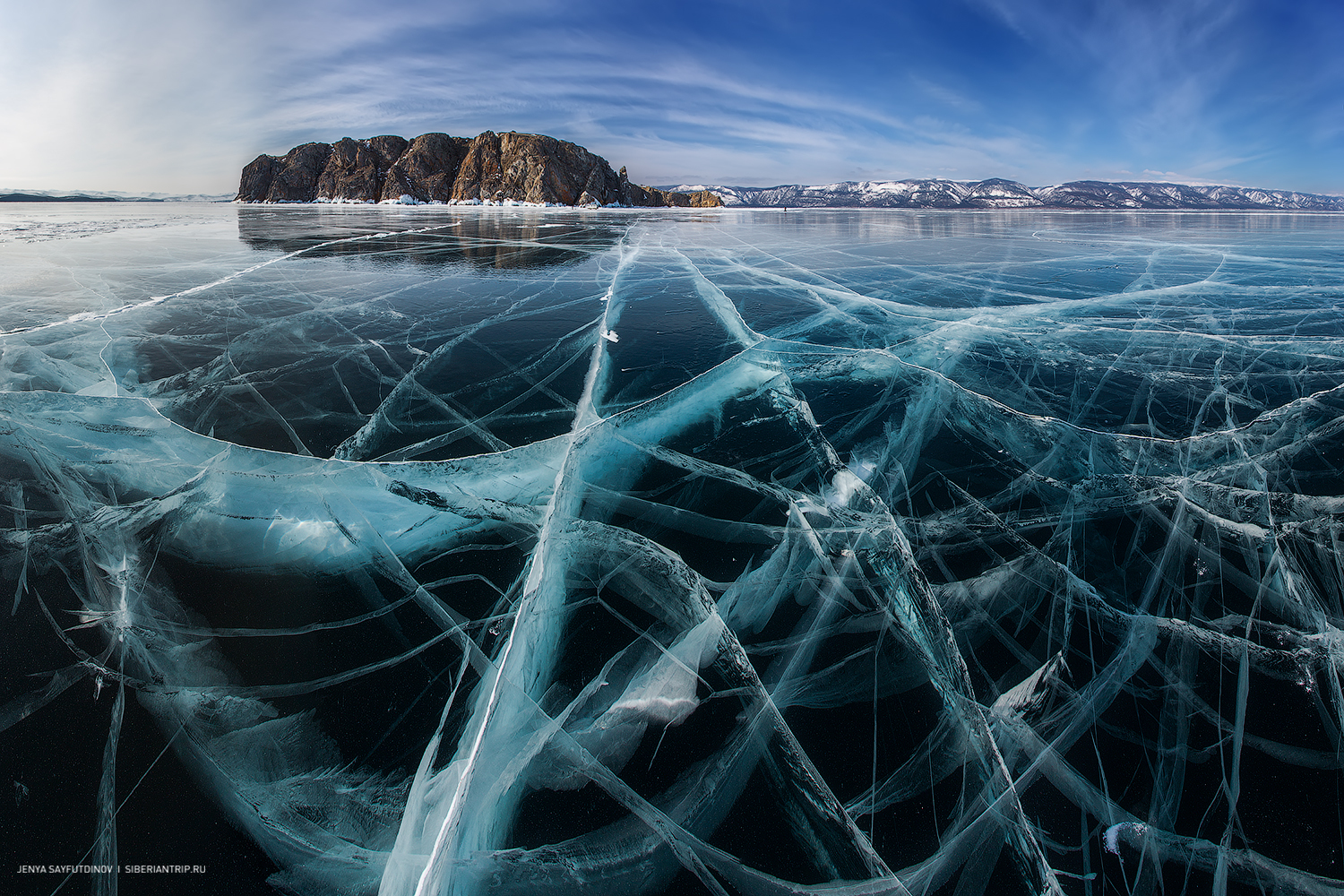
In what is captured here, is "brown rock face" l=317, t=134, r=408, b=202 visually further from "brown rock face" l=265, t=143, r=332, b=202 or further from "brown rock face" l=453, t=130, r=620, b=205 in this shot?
"brown rock face" l=453, t=130, r=620, b=205

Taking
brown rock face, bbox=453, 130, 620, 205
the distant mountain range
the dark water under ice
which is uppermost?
the distant mountain range

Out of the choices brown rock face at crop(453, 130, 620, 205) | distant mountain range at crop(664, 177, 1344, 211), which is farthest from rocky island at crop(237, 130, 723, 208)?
distant mountain range at crop(664, 177, 1344, 211)

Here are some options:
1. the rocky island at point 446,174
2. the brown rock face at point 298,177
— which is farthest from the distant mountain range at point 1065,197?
the brown rock face at point 298,177

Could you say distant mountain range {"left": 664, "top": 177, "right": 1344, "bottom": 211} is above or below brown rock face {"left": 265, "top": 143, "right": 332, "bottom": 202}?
above

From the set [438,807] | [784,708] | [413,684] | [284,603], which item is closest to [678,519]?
[784,708]

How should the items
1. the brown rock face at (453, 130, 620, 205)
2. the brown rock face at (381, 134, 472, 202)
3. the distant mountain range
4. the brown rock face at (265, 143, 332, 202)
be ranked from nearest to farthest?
the brown rock face at (453, 130, 620, 205)
the brown rock face at (381, 134, 472, 202)
the brown rock face at (265, 143, 332, 202)
the distant mountain range

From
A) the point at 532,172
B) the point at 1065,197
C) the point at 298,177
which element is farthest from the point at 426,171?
the point at 1065,197

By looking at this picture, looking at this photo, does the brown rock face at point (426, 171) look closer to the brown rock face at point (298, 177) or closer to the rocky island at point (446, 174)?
the rocky island at point (446, 174)
